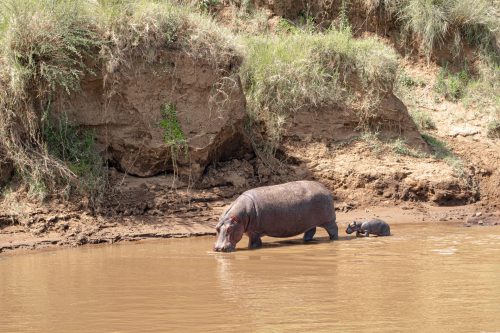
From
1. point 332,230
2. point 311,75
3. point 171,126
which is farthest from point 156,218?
point 311,75

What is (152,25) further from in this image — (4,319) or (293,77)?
(4,319)

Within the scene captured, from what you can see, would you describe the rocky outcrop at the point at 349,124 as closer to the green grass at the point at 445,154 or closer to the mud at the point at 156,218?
the green grass at the point at 445,154

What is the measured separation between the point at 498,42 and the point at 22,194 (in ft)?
33.0

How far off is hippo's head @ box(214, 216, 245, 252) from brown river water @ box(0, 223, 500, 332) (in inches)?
7.6

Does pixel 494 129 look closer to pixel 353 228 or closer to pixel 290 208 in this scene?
pixel 353 228

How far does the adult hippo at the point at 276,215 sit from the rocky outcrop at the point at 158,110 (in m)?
1.98

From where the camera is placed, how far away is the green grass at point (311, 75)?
1299 cm

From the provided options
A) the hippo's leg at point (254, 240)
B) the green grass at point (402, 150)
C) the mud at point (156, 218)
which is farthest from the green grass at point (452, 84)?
the hippo's leg at point (254, 240)

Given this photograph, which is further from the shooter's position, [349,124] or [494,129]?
[494,129]

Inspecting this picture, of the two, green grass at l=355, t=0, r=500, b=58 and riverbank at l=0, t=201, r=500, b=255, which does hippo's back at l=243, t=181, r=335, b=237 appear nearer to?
riverbank at l=0, t=201, r=500, b=255

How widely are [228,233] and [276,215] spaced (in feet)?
2.49

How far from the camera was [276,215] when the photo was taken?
995cm

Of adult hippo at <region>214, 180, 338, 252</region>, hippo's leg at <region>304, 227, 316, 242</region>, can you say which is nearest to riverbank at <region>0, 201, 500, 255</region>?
hippo's leg at <region>304, 227, 316, 242</region>

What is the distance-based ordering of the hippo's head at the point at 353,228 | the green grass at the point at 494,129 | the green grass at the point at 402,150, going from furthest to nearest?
the green grass at the point at 494,129 → the green grass at the point at 402,150 → the hippo's head at the point at 353,228
